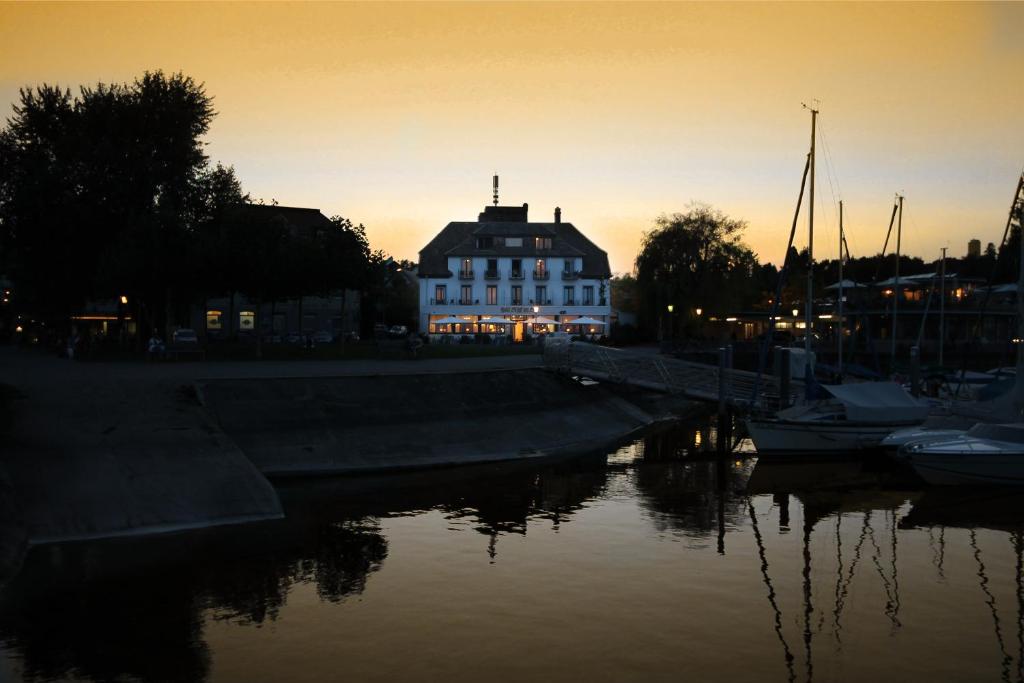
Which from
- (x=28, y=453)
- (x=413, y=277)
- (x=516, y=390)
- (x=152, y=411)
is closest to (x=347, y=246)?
(x=516, y=390)

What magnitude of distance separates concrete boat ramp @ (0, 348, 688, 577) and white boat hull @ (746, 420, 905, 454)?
26.2 ft

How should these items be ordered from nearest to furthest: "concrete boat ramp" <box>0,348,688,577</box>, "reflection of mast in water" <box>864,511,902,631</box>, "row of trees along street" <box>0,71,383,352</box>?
"reflection of mast in water" <box>864,511,902,631</box>, "concrete boat ramp" <box>0,348,688,577</box>, "row of trees along street" <box>0,71,383,352</box>

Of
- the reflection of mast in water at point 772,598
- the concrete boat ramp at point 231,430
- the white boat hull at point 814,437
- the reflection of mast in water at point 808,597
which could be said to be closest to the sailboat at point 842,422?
the white boat hull at point 814,437

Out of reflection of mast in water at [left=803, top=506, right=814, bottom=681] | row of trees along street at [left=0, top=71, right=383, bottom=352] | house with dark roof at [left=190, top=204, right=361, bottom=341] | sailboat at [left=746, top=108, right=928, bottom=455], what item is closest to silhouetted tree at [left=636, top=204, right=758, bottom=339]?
house with dark roof at [left=190, top=204, right=361, bottom=341]

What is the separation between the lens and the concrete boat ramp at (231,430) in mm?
23672

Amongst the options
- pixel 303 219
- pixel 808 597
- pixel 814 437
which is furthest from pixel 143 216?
pixel 808 597

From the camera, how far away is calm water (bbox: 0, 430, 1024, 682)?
15164 mm

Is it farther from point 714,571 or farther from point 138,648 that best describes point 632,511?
point 138,648

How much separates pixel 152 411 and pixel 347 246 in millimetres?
28813

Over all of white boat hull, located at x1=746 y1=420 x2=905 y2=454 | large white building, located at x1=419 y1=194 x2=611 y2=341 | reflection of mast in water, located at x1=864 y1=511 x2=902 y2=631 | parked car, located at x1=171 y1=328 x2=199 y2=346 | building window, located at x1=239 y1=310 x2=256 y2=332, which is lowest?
reflection of mast in water, located at x1=864 y1=511 x2=902 y2=631

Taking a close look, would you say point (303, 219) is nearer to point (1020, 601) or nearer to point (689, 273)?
point (689, 273)

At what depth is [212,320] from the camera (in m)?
82.6

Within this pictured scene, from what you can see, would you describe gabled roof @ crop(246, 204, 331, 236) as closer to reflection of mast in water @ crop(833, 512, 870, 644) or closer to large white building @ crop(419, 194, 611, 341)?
large white building @ crop(419, 194, 611, 341)

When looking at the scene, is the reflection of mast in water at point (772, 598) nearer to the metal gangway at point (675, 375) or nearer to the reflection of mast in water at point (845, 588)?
the reflection of mast in water at point (845, 588)
